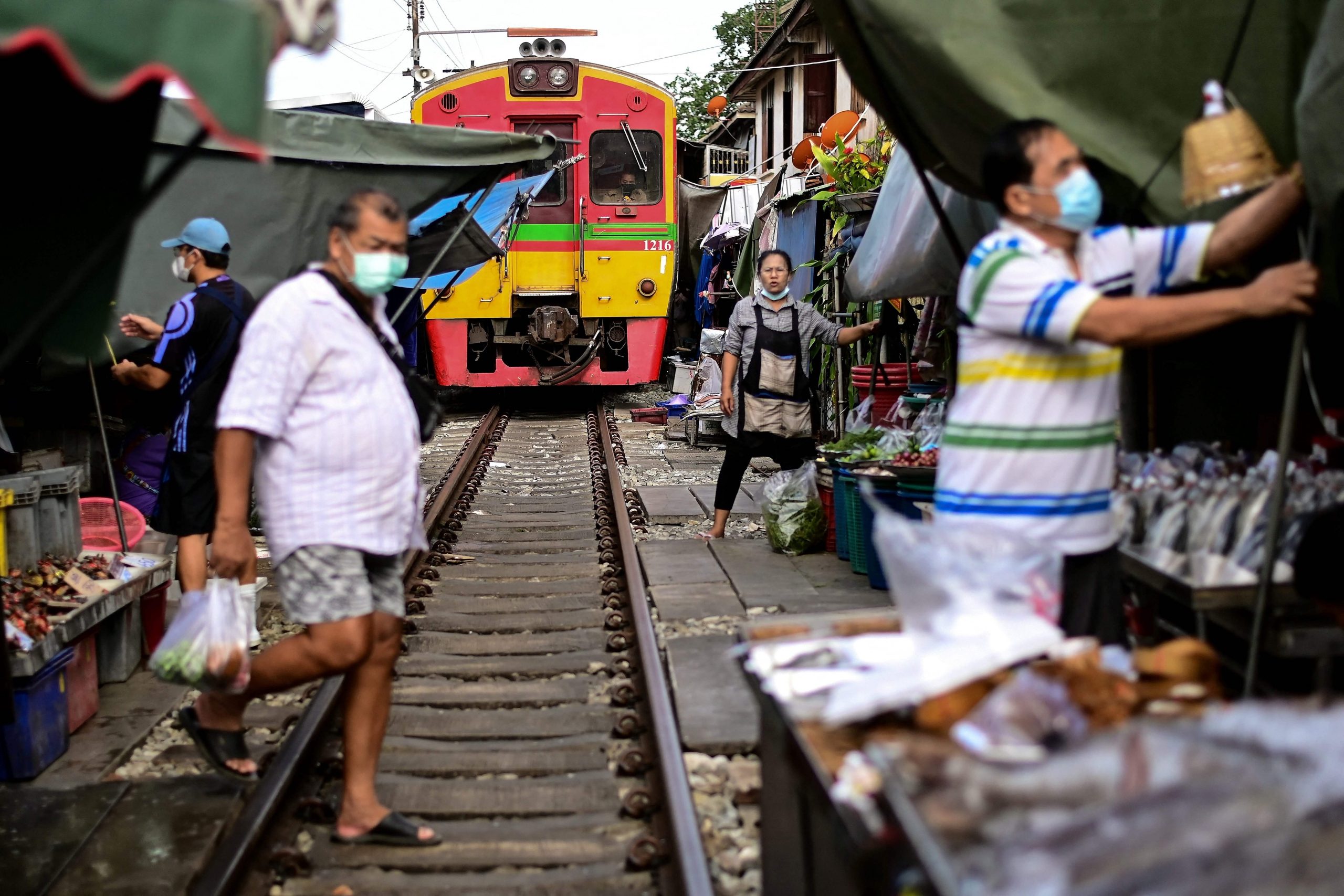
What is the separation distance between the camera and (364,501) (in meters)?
3.60

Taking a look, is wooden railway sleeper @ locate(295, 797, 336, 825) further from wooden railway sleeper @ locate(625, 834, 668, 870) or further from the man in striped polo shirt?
the man in striped polo shirt

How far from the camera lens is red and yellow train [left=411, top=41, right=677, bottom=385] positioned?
1438 centimetres

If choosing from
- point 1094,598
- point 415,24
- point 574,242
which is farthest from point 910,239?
point 415,24

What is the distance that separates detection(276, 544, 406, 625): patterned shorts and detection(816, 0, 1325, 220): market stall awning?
2.11 meters

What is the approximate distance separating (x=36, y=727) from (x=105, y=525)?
2.26 m

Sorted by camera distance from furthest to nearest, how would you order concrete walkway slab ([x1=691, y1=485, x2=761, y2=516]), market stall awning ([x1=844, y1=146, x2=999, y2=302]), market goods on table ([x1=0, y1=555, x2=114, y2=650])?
concrete walkway slab ([x1=691, y1=485, x2=761, y2=516]) < market stall awning ([x1=844, y1=146, x2=999, y2=302]) < market goods on table ([x1=0, y1=555, x2=114, y2=650])

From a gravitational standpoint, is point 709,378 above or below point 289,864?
above

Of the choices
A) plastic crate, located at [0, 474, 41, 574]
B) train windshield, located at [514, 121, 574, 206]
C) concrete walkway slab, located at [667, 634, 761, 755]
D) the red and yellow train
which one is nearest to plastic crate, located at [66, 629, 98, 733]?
plastic crate, located at [0, 474, 41, 574]

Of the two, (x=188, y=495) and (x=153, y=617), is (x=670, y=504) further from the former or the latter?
(x=188, y=495)

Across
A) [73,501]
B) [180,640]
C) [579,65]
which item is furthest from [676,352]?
[180,640]

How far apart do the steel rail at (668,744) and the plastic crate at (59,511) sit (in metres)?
2.58

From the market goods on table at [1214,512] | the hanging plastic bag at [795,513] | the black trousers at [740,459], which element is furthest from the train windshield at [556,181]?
the market goods on table at [1214,512]

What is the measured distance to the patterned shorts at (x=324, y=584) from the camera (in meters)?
3.58

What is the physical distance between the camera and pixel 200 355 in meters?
5.26
